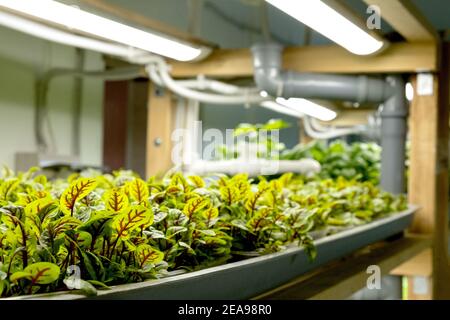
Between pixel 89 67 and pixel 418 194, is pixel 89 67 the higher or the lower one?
the higher one

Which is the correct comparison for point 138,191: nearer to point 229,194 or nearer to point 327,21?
point 229,194

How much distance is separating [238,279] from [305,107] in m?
3.03

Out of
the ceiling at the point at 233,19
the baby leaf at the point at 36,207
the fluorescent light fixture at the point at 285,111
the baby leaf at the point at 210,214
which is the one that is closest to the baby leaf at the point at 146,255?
the baby leaf at the point at 36,207

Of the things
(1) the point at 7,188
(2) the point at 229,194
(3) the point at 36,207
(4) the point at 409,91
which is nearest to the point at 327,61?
(4) the point at 409,91

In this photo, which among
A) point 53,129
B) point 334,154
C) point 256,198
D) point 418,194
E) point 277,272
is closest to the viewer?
point 277,272

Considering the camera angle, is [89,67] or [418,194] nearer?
[418,194]

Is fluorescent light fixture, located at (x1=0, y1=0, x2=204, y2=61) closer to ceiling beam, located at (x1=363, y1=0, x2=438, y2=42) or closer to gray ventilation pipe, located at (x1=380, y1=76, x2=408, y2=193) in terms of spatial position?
ceiling beam, located at (x1=363, y1=0, x2=438, y2=42)

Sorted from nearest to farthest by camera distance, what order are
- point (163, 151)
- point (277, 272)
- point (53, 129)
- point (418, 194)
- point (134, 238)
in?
point (134, 238) < point (277, 272) < point (418, 194) < point (53, 129) < point (163, 151)

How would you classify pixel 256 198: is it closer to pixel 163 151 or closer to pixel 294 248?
pixel 294 248

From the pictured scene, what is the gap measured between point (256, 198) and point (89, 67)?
9.68 ft

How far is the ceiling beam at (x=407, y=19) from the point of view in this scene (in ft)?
8.18

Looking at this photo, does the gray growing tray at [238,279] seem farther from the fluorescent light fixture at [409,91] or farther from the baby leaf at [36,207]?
the fluorescent light fixture at [409,91]
